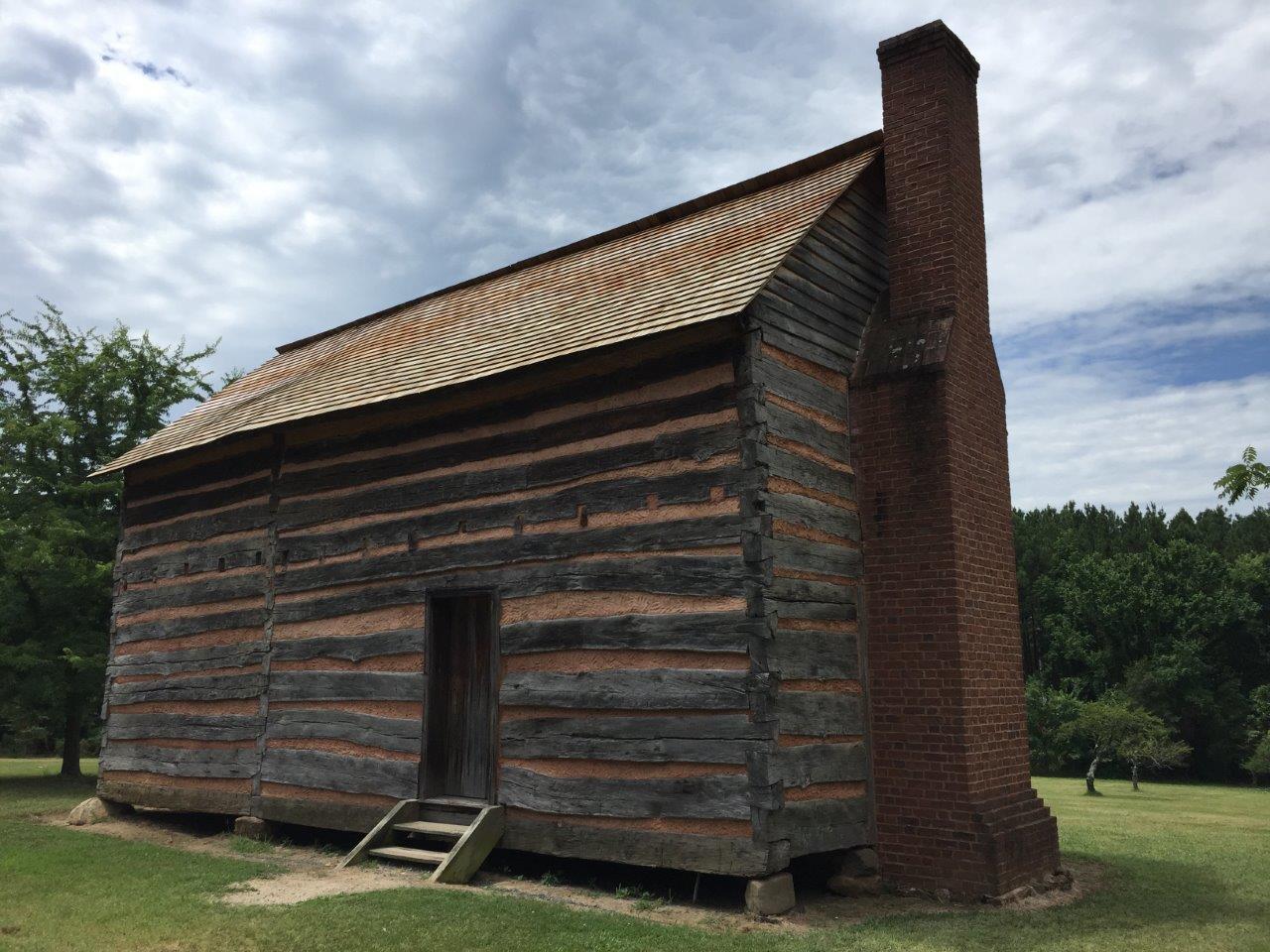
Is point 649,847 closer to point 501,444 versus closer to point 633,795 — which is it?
point 633,795

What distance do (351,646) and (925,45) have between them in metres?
8.94

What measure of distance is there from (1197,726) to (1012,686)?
34.7 m

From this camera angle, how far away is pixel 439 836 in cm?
932

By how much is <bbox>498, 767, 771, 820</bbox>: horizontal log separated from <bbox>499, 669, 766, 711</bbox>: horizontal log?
606mm

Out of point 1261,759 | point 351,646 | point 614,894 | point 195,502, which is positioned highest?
point 195,502

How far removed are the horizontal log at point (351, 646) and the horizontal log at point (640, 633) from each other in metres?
1.41

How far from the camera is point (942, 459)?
8.77 metres

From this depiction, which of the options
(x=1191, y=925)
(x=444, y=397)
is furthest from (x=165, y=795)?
(x=1191, y=925)

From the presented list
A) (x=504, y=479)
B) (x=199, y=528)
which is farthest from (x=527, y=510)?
(x=199, y=528)

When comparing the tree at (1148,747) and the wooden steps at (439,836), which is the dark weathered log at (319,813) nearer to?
the wooden steps at (439,836)

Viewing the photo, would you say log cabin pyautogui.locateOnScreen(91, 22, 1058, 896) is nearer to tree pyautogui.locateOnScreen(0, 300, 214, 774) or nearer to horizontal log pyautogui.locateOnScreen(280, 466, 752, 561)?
horizontal log pyautogui.locateOnScreen(280, 466, 752, 561)

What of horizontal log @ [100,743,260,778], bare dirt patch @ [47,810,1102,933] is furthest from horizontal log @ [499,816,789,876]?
horizontal log @ [100,743,260,778]

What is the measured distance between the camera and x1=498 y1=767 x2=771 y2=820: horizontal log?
7.55 m

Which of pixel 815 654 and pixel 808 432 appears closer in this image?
pixel 815 654
